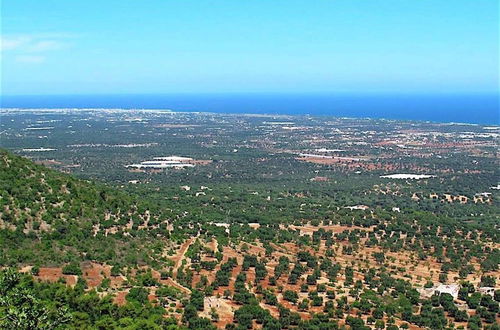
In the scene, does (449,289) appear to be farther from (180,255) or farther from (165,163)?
(165,163)

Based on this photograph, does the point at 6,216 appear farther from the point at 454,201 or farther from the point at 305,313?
the point at 454,201

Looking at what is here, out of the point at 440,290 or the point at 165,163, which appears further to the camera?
the point at 165,163

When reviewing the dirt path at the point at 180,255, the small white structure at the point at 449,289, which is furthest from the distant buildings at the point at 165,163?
the small white structure at the point at 449,289

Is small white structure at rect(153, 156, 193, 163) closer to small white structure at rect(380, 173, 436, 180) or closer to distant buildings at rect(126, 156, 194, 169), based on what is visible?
distant buildings at rect(126, 156, 194, 169)

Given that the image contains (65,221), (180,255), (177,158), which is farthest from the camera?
(177,158)

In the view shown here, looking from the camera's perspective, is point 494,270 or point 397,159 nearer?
point 494,270

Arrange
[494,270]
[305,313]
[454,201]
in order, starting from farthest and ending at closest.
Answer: [454,201], [494,270], [305,313]

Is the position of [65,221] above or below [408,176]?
above

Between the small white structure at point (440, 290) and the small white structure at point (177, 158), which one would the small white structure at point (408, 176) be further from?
the small white structure at point (440, 290)

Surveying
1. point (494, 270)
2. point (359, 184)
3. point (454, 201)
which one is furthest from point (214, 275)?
point (359, 184)

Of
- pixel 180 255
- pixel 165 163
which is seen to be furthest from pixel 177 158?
pixel 180 255
